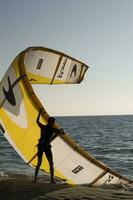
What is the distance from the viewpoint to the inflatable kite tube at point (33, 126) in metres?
13.7

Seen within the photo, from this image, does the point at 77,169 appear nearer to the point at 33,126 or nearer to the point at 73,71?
the point at 33,126

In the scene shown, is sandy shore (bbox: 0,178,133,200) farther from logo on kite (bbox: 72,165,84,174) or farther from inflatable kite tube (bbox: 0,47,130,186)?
logo on kite (bbox: 72,165,84,174)

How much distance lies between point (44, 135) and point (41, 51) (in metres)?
4.41

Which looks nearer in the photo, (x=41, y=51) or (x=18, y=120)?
(x=18, y=120)

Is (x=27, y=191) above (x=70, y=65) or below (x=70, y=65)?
below

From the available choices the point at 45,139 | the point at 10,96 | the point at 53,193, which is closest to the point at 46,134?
the point at 45,139

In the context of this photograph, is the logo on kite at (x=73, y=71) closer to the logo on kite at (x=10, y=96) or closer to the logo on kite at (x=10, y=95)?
the logo on kite at (x=10, y=95)

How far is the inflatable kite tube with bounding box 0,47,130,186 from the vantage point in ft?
44.9

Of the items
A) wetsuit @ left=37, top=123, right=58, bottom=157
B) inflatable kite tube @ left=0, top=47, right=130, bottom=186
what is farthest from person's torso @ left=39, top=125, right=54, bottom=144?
inflatable kite tube @ left=0, top=47, right=130, bottom=186

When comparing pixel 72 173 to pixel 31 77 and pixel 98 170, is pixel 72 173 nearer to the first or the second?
pixel 98 170

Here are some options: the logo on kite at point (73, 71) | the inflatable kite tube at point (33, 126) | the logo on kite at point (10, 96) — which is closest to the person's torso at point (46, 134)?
the inflatable kite tube at point (33, 126)

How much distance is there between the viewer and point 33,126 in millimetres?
13672

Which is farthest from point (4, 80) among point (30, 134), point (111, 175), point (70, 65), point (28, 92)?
point (111, 175)

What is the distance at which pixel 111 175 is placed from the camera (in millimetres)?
15008
